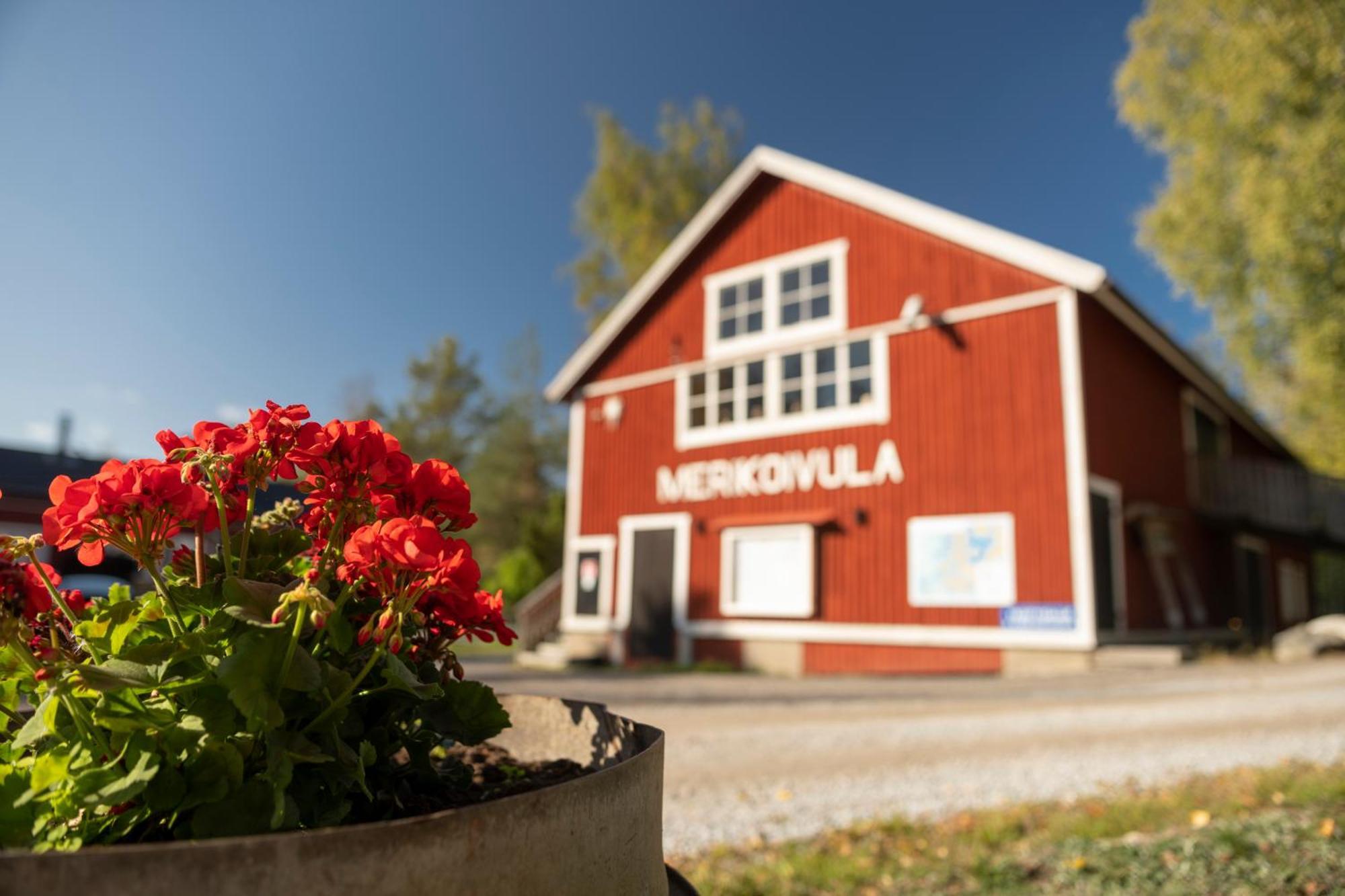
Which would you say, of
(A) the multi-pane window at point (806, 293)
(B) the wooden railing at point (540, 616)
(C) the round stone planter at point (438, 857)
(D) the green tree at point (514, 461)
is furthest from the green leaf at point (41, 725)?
(D) the green tree at point (514, 461)

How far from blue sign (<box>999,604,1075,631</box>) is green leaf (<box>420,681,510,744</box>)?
9491mm

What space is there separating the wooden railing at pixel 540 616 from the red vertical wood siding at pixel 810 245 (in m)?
4.31

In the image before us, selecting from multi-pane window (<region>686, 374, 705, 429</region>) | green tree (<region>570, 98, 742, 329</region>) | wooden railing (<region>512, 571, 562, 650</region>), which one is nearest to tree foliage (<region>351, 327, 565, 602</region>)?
green tree (<region>570, 98, 742, 329</region>)

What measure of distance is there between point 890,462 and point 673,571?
379 centimetres

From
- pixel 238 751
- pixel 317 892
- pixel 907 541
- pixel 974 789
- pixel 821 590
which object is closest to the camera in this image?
pixel 317 892

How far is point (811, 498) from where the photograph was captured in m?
11.6

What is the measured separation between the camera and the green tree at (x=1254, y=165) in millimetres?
13406

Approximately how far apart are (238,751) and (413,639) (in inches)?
10.7

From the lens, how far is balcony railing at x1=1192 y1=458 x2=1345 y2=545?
13.4 meters

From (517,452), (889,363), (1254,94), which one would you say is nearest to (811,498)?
(889,363)

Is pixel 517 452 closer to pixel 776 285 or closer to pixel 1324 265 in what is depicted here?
pixel 776 285

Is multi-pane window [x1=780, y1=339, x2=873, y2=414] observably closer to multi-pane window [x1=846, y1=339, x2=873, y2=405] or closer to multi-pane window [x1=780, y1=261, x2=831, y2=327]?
multi-pane window [x1=846, y1=339, x2=873, y2=405]

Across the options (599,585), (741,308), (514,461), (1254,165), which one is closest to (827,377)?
(741,308)

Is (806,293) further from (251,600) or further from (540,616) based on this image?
(251,600)
